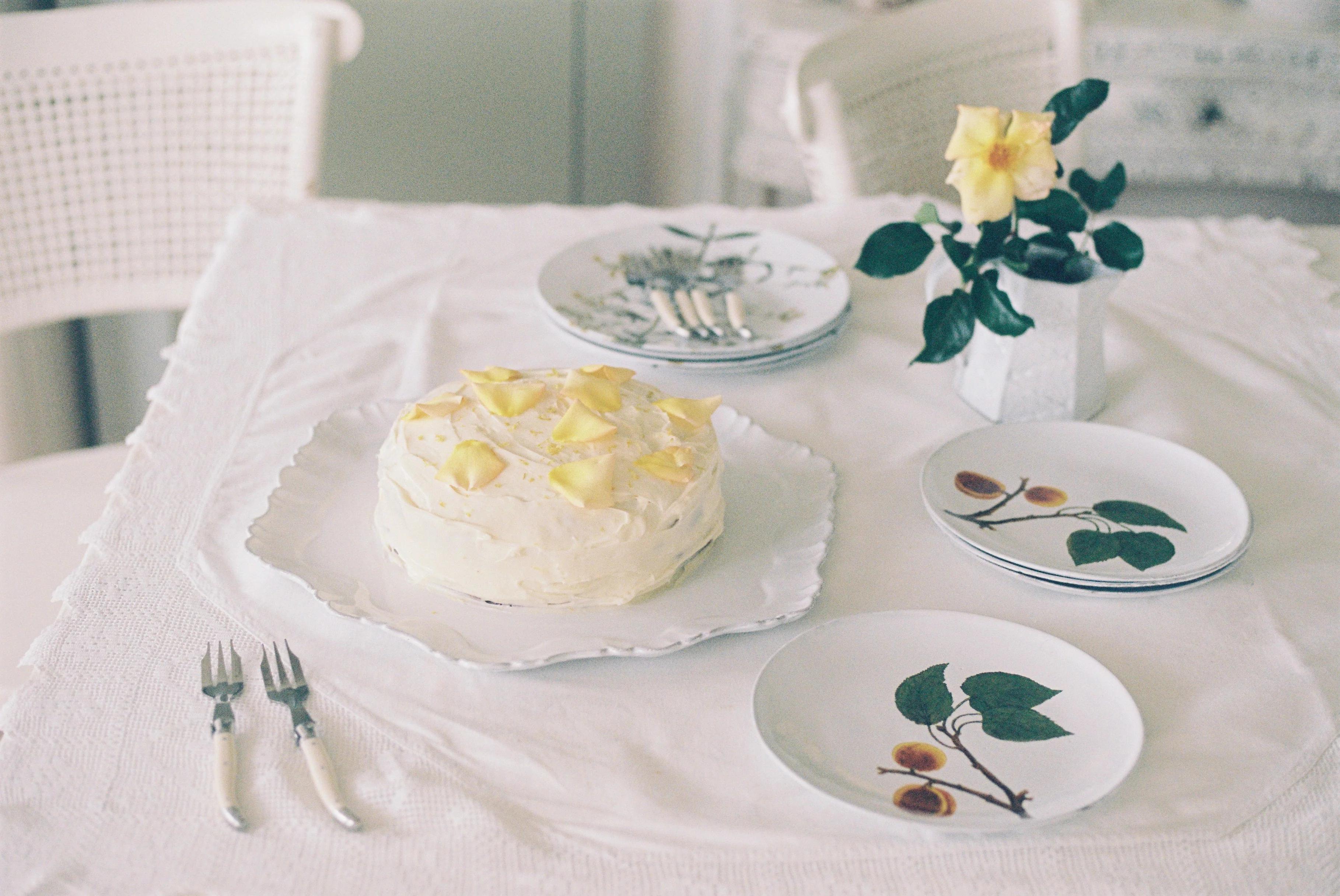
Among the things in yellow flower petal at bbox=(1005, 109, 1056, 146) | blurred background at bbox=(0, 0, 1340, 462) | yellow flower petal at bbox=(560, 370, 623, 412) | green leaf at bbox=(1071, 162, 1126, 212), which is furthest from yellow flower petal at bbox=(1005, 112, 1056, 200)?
blurred background at bbox=(0, 0, 1340, 462)

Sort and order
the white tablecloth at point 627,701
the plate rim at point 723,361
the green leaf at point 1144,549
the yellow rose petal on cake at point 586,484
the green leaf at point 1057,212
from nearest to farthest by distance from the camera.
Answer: the white tablecloth at point 627,701
the yellow rose petal on cake at point 586,484
the green leaf at point 1144,549
the green leaf at point 1057,212
the plate rim at point 723,361

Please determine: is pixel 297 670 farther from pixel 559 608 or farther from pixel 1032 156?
pixel 1032 156

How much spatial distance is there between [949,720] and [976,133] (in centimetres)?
40

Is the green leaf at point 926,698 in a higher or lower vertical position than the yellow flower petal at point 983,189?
lower

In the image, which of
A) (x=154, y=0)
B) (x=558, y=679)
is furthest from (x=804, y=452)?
(x=154, y=0)

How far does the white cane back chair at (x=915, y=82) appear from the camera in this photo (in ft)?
4.69

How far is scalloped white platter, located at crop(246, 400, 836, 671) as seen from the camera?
2.25 feet

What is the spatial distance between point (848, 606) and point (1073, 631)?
0.46ft

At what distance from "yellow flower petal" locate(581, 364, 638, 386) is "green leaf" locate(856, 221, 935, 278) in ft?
0.65

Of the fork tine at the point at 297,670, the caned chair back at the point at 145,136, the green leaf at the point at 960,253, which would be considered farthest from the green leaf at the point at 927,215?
the caned chair back at the point at 145,136

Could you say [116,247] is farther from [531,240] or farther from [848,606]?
[848,606]

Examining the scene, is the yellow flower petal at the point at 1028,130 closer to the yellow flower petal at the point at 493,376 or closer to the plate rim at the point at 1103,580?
the plate rim at the point at 1103,580

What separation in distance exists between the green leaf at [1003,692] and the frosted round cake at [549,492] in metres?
0.19

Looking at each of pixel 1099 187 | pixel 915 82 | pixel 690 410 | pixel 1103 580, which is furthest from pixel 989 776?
pixel 915 82
